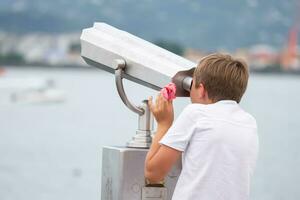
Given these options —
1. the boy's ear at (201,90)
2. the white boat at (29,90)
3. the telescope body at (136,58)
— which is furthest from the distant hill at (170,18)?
the boy's ear at (201,90)

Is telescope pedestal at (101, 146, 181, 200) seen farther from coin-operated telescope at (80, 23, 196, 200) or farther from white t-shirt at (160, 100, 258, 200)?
white t-shirt at (160, 100, 258, 200)

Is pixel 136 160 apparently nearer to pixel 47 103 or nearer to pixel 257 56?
pixel 257 56

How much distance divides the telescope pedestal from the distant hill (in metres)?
26.9

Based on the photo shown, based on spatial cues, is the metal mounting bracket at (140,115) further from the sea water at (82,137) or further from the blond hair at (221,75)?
the sea water at (82,137)

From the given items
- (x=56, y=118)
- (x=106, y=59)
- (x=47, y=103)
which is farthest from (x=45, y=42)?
(x=106, y=59)

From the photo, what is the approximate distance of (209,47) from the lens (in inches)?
1088

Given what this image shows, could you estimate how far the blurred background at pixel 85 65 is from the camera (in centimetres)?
2202

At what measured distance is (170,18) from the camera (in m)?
39.6

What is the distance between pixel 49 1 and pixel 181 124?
3594cm

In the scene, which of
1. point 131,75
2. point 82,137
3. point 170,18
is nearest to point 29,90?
point 170,18

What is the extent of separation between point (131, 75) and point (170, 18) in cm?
3770

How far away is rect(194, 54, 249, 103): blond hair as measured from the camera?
1848 millimetres

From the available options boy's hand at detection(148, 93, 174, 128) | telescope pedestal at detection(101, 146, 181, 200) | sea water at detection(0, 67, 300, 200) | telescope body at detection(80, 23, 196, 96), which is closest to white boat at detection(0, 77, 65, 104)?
sea water at detection(0, 67, 300, 200)

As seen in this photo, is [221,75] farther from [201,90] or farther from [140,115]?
[140,115]
